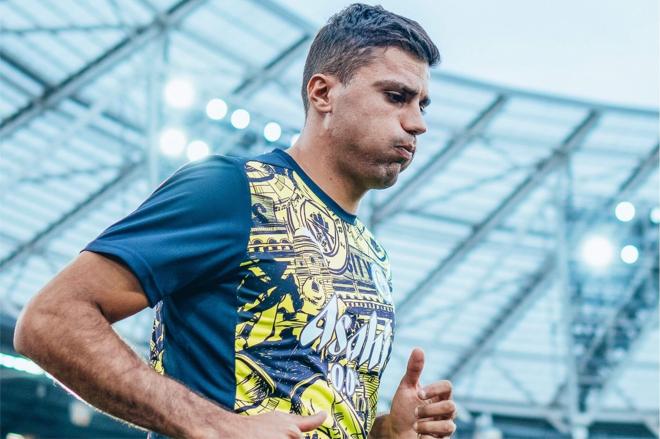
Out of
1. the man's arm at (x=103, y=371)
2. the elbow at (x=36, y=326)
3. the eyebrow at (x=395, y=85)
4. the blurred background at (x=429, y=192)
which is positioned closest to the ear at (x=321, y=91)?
the eyebrow at (x=395, y=85)

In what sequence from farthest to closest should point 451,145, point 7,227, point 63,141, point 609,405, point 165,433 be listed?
point 609,405, point 7,227, point 451,145, point 63,141, point 165,433

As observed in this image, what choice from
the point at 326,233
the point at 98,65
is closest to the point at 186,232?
the point at 326,233

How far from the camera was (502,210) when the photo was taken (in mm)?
21219

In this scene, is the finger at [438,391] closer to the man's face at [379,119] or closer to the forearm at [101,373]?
the man's face at [379,119]

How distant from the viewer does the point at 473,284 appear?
22859 millimetres

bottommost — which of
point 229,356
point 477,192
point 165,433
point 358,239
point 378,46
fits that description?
point 165,433

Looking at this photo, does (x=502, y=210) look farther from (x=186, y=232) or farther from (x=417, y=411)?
(x=186, y=232)

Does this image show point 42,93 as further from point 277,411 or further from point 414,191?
point 277,411

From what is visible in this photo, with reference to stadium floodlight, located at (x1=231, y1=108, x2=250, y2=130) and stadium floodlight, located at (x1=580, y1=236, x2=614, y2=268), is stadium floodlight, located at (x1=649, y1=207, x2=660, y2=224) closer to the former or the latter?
stadium floodlight, located at (x1=580, y1=236, x2=614, y2=268)

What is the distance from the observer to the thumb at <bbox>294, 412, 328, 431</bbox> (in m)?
2.25

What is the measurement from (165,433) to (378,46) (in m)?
1.25

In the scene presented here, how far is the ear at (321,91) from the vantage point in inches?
113

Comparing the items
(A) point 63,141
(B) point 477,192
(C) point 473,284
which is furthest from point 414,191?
(A) point 63,141

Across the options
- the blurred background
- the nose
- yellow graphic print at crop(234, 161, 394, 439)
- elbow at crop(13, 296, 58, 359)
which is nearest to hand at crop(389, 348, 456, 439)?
yellow graphic print at crop(234, 161, 394, 439)
